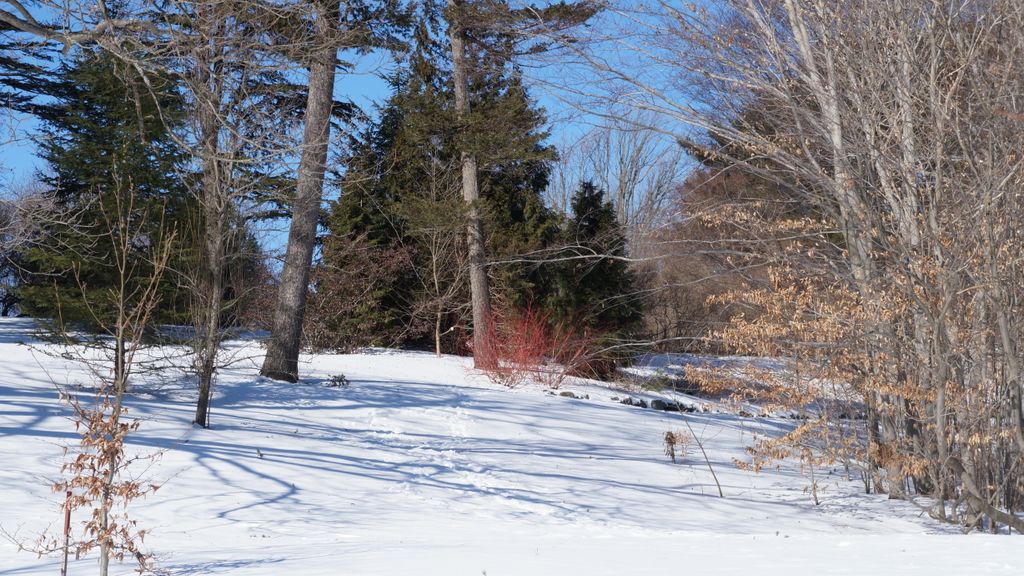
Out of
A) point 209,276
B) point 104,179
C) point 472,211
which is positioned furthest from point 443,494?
point 472,211

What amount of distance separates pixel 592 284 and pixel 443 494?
37.8ft

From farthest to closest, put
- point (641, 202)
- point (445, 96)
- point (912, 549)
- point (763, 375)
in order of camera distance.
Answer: point (641, 202) < point (445, 96) < point (763, 375) < point (912, 549)

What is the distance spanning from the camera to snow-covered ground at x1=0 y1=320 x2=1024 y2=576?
4.54m

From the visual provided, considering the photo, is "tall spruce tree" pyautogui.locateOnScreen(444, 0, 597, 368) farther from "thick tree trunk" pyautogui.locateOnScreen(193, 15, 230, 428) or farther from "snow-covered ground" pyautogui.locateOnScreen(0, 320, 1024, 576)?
"thick tree trunk" pyautogui.locateOnScreen(193, 15, 230, 428)

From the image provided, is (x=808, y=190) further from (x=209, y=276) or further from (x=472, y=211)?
(x=472, y=211)

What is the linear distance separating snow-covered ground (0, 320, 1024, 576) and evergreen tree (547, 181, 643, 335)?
5416 millimetres

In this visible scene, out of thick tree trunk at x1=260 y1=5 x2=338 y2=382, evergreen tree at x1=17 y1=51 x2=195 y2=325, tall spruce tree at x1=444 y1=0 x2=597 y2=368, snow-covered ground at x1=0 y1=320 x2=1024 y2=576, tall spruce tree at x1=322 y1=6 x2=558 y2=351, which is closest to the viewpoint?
snow-covered ground at x1=0 y1=320 x2=1024 y2=576

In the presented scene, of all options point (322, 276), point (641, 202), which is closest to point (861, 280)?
point (322, 276)

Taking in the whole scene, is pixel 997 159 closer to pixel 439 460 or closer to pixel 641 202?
pixel 439 460

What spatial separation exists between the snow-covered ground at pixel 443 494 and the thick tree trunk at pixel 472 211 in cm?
348

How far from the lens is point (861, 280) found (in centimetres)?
697

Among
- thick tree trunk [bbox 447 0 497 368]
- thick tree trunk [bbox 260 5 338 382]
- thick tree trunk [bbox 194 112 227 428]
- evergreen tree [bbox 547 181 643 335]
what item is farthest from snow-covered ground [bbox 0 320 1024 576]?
evergreen tree [bbox 547 181 643 335]

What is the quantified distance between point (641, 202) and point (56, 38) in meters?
27.5

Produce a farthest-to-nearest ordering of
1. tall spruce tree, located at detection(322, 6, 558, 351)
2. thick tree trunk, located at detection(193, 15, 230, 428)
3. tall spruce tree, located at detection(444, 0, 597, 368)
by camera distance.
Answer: tall spruce tree, located at detection(322, 6, 558, 351)
tall spruce tree, located at detection(444, 0, 597, 368)
thick tree trunk, located at detection(193, 15, 230, 428)
